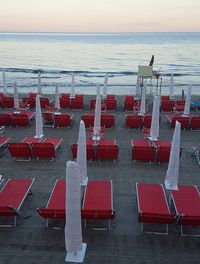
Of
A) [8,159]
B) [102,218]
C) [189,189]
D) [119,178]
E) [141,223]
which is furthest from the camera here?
[8,159]

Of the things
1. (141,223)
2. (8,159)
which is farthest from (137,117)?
(141,223)

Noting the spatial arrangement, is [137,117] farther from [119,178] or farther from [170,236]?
[170,236]

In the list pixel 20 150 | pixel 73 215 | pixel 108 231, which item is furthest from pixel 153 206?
pixel 20 150

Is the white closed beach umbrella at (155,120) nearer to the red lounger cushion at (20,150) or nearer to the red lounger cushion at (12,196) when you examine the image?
the red lounger cushion at (20,150)

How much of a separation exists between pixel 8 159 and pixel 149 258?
7.15 meters

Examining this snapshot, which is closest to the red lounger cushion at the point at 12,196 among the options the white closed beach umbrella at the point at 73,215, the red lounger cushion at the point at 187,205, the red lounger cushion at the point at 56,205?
the red lounger cushion at the point at 56,205

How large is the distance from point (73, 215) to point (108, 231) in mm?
2127

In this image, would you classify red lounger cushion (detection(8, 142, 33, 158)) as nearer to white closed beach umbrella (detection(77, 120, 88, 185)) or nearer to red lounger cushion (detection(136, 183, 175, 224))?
white closed beach umbrella (detection(77, 120, 88, 185))

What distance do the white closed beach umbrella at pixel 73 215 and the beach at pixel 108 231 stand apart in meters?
0.46

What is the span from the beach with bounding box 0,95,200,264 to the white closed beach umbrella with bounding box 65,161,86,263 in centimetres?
46

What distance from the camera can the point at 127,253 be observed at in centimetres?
713

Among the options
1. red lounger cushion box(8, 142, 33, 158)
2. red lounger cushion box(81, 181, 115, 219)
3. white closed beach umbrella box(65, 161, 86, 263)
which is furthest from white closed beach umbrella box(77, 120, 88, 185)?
red lounger cushion box(8, 142, 33, 158)

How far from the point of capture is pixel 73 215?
6059 mm

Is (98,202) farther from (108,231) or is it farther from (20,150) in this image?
(20,150)
